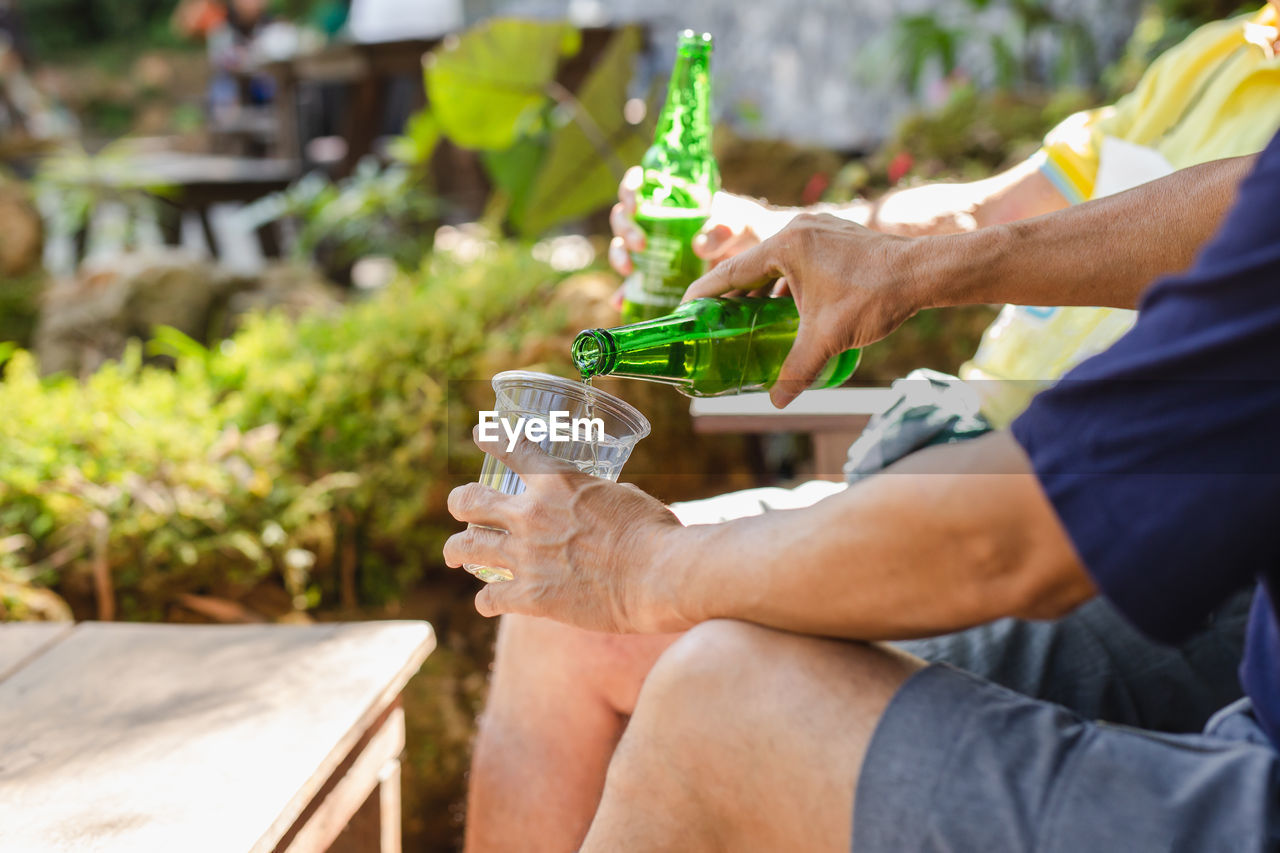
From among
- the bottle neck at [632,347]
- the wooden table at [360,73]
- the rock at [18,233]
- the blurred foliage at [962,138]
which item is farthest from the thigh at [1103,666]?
the rock at [18,233]

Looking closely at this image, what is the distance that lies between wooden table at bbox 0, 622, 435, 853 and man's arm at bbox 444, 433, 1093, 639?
288mm

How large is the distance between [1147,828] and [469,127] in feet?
12.7

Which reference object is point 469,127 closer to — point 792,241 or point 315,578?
point 315,578

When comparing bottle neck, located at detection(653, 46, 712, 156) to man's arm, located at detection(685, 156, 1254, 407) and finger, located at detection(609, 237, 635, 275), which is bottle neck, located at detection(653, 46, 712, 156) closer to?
finger, located at detection(609, 237, 635, 275)

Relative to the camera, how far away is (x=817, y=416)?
1742 millimetres

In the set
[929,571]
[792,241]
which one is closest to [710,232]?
[792,241]

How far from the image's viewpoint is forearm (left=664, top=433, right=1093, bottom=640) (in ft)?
2.31

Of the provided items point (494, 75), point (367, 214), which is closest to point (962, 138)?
point (494, 75)

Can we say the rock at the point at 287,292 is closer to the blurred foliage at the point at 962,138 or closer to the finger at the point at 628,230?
the blurred foliage at the point at 962,138

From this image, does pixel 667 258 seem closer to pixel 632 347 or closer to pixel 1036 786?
pixel 632 347

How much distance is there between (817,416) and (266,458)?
1366mm

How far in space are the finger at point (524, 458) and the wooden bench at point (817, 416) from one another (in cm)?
79

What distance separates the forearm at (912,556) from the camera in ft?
2.31

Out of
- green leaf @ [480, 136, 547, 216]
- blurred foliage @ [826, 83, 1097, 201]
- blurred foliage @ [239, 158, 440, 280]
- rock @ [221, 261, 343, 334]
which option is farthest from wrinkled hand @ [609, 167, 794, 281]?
blurred foliage @ [239, 158, 440, 280]
